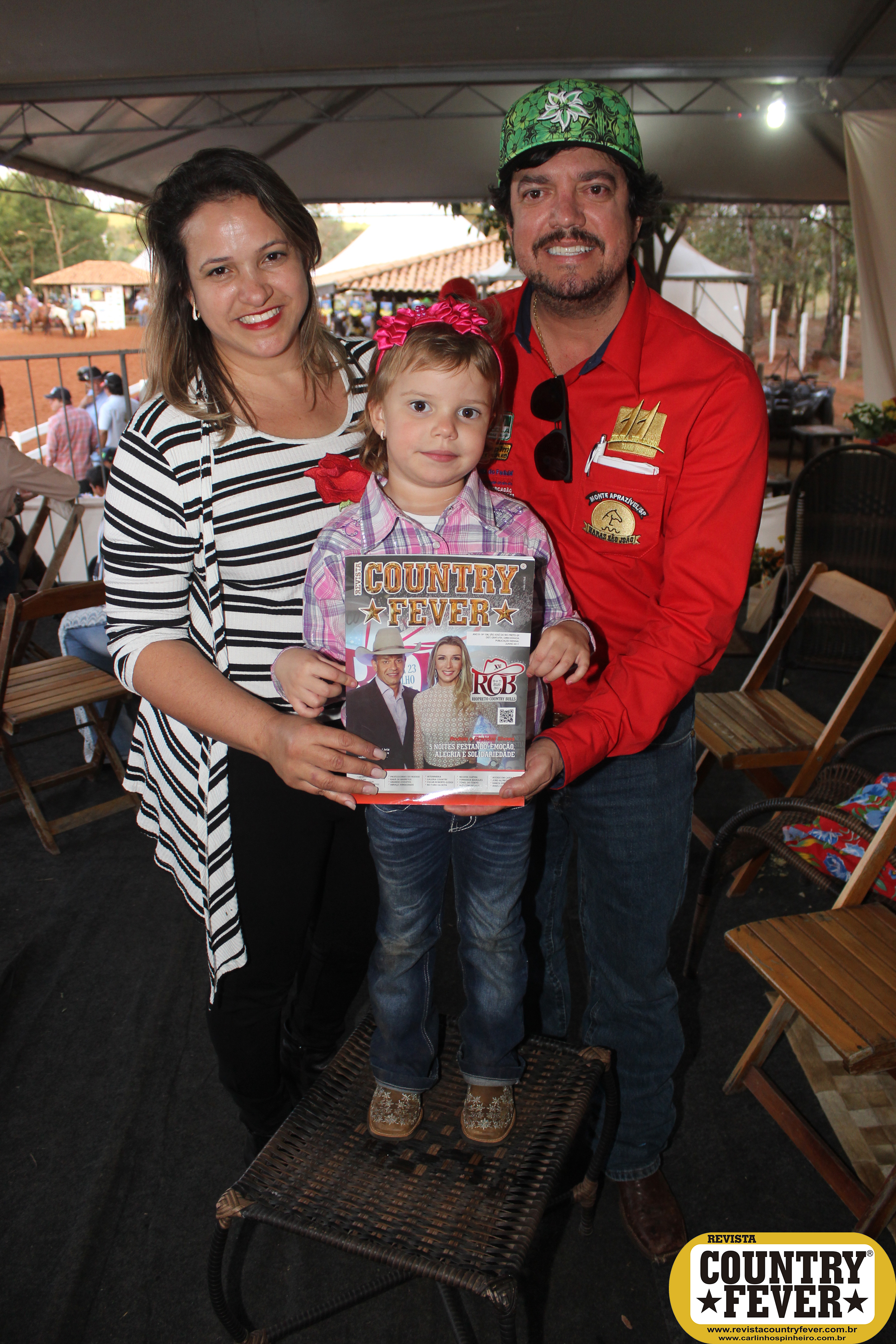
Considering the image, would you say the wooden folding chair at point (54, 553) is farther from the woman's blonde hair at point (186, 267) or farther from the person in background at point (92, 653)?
the woman's blonde hair at point (186, 267)

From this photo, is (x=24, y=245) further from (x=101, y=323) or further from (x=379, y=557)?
(x=379, y=557)

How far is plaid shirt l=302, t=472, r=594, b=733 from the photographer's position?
152 centimetres

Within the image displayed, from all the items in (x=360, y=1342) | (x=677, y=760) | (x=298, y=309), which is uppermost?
(x=298, y=309)

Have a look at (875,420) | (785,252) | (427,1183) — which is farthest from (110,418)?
(785,252)

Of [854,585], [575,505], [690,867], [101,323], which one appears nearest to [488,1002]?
[575,505]

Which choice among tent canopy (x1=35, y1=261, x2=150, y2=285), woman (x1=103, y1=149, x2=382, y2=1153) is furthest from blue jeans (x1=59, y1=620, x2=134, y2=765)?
tent canopy (x1=35, y1=261, x2=150, y2=285)

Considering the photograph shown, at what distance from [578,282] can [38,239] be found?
5424 cm

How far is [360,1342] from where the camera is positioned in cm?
195

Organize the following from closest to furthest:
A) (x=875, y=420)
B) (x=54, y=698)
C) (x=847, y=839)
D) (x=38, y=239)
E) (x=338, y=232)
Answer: (x=847, y=839)
(x=54, y=698)
(x=875, y=420)
(x=38, y=239)
(x=338, y=232)

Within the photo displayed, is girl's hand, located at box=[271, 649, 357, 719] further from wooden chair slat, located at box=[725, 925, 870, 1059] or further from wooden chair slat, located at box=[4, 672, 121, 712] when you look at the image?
wooden chair slat, located at box=[4, 672, 121, 712]

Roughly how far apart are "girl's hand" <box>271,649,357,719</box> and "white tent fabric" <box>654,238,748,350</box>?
633 inches

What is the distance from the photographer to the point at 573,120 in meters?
1.63

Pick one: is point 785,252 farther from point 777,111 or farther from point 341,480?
point 341,480

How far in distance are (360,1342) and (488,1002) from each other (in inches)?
36.3
